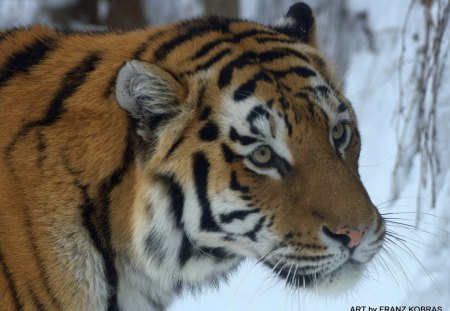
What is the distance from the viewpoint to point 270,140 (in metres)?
2.62

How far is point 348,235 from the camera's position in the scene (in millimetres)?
2586

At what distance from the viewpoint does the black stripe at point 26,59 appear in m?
2.86

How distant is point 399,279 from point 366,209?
150cm

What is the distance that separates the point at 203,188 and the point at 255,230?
0.66 ft

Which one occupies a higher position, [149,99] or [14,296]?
[149,99]

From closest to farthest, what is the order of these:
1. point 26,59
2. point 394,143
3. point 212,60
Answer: point 212,60 → point 26,59 → point 394,143

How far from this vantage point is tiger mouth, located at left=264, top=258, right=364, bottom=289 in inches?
106

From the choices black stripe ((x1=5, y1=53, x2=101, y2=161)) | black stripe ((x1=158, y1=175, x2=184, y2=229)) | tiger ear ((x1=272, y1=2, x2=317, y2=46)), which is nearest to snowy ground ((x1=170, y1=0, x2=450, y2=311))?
black stripe ((x1=158, y1=175, x2=184, y2=229))

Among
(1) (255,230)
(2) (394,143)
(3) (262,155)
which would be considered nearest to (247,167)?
(3) (262,155)

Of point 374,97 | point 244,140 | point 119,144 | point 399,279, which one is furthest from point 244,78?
point 374,97

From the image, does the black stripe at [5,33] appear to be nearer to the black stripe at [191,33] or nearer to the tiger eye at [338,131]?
the black stripe at [191,33]

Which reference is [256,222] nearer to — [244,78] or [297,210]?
[297,210]

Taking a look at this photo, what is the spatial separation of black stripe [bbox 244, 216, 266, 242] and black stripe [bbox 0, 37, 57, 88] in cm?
88

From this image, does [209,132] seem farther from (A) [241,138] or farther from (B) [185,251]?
(B) [185,251]
